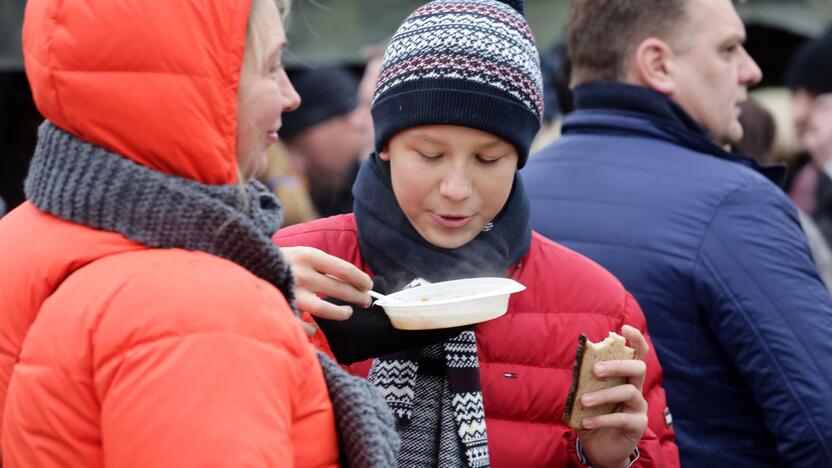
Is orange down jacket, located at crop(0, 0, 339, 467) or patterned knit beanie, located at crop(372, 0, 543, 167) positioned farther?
patterned knit beanie, located at crop(372, 0, 543, 167)

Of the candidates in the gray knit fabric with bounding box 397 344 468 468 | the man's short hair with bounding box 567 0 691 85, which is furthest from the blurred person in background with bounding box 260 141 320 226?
the gray knit fabric with bounding box 397 344 468 468

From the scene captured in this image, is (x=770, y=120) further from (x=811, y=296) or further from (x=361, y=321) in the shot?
(x=361, y=321)

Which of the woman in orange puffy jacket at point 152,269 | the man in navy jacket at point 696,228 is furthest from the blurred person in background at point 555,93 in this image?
the woman in orange puffy jacket at point 152,269

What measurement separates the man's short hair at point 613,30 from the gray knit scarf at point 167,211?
6.62ft

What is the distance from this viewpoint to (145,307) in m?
1.62

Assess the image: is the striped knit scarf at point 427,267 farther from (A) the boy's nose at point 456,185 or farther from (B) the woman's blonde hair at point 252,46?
(B) the woman's blonde hair at point 252,46

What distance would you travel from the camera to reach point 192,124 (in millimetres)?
1721

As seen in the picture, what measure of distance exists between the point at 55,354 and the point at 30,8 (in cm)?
58

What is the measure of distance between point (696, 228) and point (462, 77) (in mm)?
1001

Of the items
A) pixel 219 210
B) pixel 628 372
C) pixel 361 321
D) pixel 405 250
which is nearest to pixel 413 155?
pixel 405 250

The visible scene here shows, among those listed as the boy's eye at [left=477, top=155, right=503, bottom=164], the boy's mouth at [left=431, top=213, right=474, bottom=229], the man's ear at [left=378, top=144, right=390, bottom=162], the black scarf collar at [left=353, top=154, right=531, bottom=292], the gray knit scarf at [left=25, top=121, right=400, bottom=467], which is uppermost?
the gray knit scarf at [left=25, top=121, right=400, bottom=467]

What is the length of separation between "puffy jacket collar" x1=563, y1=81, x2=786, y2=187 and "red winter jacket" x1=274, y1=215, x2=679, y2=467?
89cm

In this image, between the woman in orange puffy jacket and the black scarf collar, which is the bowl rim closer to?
the black scarf collar

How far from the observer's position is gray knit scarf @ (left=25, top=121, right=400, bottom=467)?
1.74 m
